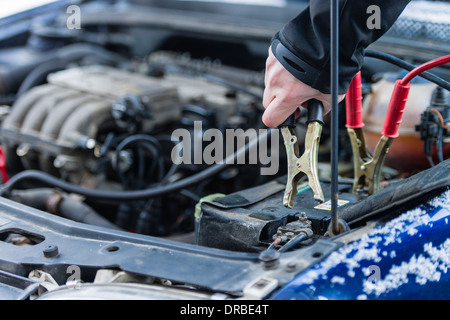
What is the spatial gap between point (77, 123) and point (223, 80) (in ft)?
2.59

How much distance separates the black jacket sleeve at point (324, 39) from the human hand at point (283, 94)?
0.02 m

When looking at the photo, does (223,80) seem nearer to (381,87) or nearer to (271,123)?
(381,87)

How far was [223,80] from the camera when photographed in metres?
2.55

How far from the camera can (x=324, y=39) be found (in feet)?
3.61

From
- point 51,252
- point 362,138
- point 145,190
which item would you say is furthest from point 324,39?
point 145,190

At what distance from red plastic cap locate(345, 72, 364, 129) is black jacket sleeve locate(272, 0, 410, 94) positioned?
20 centimetres

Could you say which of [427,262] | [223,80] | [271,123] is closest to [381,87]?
[271,123]

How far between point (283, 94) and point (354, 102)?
0.30m

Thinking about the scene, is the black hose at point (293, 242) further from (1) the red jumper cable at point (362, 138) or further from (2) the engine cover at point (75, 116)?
(2) the engine cover at point (75, 116)

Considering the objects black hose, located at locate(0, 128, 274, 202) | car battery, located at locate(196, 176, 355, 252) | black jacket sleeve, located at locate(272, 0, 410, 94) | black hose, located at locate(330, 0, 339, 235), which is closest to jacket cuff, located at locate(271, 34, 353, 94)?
black jacket sleeve, located at locate(272, 0, 410, 94)

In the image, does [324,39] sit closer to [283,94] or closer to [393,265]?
[283,94]

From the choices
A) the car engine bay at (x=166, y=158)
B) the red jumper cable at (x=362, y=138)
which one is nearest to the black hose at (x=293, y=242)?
the car engine bay at (x=166, y=158)

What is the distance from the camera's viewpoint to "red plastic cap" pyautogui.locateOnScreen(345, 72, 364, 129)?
4.50 feet

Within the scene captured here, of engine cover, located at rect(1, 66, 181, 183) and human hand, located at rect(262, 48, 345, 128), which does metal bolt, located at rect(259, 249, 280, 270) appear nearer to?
human hand, located at rect(262, 48, 345, 128)
